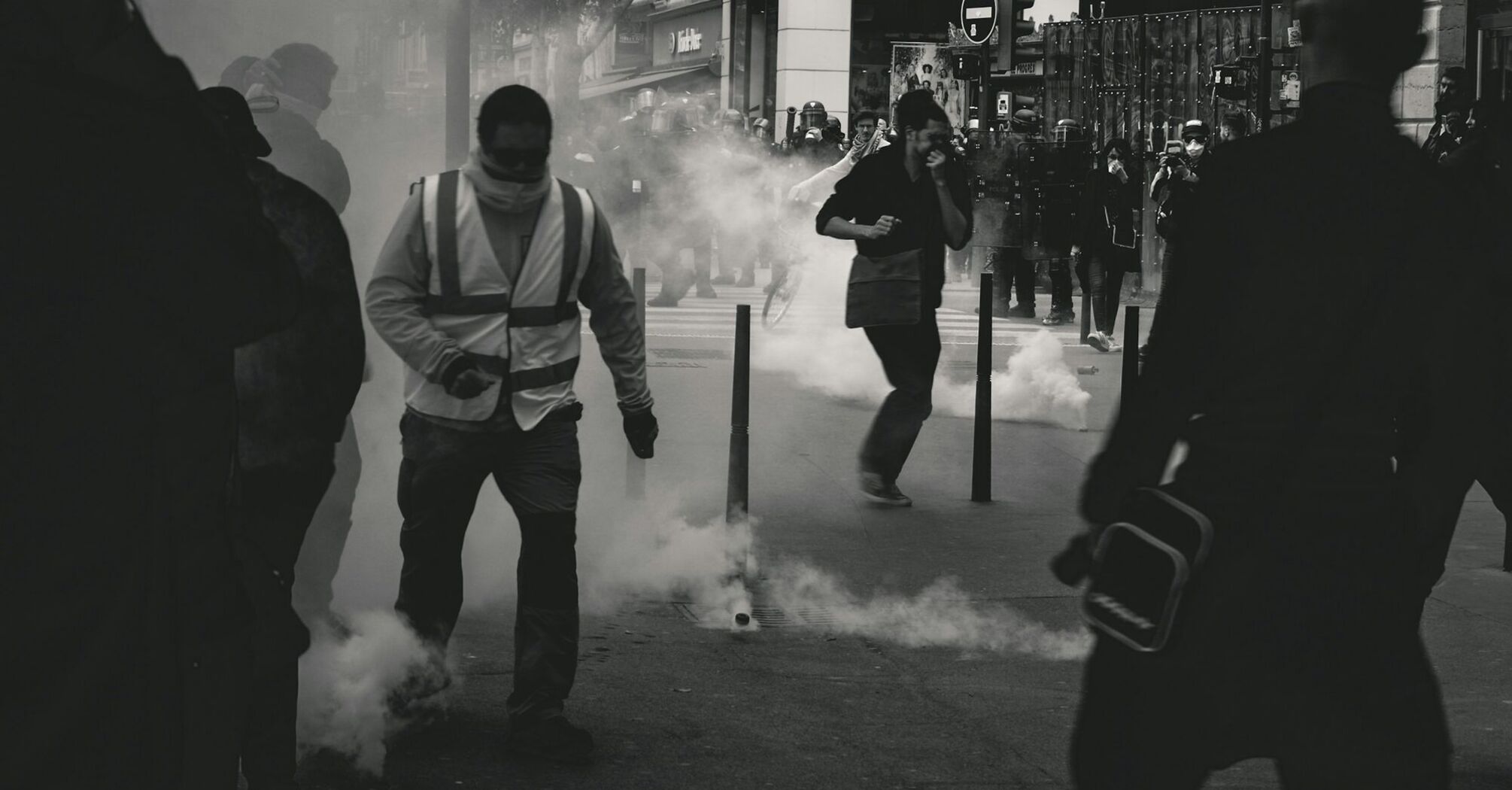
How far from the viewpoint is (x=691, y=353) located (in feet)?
48.6

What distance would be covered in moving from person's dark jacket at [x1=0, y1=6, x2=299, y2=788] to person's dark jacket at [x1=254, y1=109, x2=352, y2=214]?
142 inches

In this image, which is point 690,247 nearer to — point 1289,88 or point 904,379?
point 1289,88

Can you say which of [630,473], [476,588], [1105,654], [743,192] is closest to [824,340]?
[630,473]

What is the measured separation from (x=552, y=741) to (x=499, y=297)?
3.74ft

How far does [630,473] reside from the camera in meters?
8.06

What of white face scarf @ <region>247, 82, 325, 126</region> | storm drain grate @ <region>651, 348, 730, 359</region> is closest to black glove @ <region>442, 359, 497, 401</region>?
white face scarf @ <region>247, 82, 325, 126</region>

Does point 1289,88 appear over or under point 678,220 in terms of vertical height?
over

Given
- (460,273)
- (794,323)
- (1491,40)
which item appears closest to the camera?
(460,273)

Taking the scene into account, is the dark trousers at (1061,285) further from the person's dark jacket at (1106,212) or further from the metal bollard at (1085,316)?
the metal bollard at (1085,316)

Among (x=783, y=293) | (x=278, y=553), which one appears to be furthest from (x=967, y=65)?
(x=278, y=553)

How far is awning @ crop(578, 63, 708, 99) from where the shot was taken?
43.8m

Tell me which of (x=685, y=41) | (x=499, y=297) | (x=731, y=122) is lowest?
(x=499, y=297)

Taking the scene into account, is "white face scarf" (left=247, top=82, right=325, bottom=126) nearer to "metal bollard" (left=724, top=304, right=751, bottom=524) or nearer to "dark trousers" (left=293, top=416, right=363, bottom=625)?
"dark trousers" (left=293, top=416, right=363, bottom=625)

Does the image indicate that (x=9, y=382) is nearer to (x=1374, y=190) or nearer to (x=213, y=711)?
(x=213, y=711)
